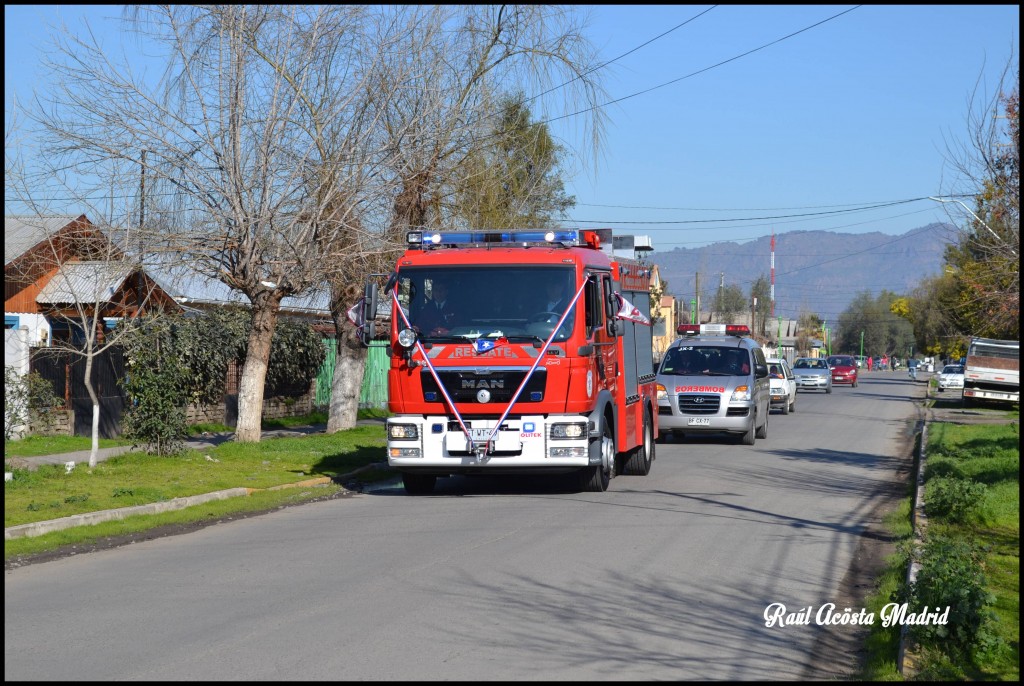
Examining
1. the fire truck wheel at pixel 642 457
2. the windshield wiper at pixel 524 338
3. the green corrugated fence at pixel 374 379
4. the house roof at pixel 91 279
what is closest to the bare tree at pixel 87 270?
the house roof at pixel 91 279

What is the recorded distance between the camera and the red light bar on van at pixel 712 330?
996 inches

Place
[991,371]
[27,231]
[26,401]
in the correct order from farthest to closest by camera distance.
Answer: [991,371], [27,231], [26,401]

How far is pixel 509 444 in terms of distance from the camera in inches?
538

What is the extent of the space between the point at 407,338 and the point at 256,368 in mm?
6005

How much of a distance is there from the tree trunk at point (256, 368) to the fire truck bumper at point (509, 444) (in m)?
5.80

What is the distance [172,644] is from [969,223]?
16.8m

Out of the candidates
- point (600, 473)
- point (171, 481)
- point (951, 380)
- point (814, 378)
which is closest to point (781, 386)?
point (951, 380)

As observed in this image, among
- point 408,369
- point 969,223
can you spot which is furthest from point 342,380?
point 969,223

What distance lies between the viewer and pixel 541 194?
88.8ft

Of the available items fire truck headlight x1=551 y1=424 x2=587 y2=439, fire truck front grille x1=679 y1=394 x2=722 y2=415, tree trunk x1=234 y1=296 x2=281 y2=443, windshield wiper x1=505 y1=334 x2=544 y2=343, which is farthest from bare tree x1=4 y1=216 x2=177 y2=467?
fire truck front grille x1=679 y1=394 x2=722 y2=415

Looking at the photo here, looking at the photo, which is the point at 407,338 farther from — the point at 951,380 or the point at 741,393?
the point at 951,380

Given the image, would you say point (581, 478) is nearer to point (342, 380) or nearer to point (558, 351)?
point (558, 351)

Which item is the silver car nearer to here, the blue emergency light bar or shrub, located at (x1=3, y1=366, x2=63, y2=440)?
shrub, located at (x1=3, y1=366, x2=63, y2=440)

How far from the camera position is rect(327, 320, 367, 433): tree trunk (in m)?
23.0
